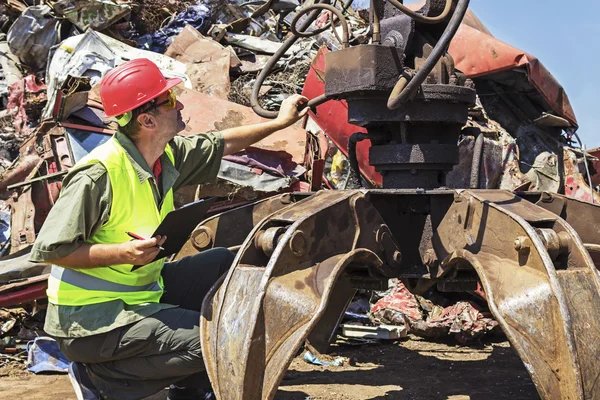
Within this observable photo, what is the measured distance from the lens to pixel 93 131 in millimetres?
5457

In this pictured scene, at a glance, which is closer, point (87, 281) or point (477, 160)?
point (87, 281)

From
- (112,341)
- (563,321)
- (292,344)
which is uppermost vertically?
(563,321)

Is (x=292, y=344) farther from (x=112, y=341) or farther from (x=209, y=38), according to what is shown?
(x=209, y=38)

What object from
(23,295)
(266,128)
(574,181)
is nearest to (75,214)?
(266,128)

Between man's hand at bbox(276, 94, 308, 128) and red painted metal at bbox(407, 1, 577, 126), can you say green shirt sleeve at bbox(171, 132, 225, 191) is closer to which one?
man's hand at bbox(276, 94, 308, 128)

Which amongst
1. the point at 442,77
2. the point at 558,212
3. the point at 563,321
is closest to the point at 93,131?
the point at 442,77

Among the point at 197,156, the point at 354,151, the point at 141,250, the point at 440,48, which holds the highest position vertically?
the point at 440,48

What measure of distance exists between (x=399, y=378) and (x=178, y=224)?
1983 mm

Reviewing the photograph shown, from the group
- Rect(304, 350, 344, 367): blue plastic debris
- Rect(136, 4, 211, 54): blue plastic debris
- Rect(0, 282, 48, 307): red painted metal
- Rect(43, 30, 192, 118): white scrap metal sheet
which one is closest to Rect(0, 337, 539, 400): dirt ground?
Rect(304, 350, 344, 367): blue plastic debris

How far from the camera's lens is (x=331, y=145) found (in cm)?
607

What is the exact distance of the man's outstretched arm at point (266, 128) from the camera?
3639mm

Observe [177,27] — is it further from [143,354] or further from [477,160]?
[143,354]

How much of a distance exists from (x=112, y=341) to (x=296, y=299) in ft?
2.67

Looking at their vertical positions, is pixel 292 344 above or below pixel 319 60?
below
